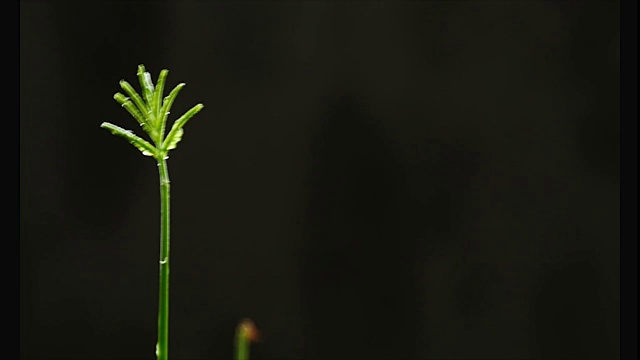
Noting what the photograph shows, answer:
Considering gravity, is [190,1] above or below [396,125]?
above

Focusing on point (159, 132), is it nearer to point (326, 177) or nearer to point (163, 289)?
point (163, 289)

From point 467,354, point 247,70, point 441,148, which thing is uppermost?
point 247,70

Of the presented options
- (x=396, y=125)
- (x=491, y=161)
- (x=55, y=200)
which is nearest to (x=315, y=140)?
(x=396, y=125)

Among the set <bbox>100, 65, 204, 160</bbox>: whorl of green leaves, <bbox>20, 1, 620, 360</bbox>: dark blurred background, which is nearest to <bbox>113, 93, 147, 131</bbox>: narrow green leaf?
<bbox>100, 65, 204, 160</bbox>: whorl of green leaves

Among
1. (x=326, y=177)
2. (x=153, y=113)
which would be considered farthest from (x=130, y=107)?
(x=326, y=177)

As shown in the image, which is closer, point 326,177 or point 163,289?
point 163,289

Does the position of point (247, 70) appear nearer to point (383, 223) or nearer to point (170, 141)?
point (383, 223)

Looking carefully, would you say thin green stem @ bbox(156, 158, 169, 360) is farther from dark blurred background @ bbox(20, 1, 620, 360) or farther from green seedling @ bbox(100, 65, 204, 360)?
dark blurred background @ bbox(20, 1, 620, 360)
